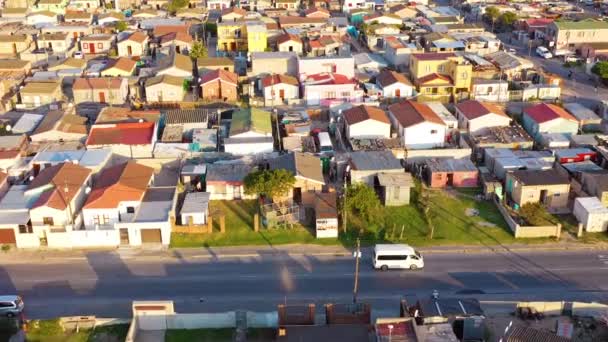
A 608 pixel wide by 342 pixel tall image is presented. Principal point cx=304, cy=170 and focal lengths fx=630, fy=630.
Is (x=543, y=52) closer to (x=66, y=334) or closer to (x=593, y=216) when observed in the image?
(x=593, y=216)

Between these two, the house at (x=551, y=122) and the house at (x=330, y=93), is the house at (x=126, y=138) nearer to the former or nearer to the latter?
the house at (x=330, y=93)

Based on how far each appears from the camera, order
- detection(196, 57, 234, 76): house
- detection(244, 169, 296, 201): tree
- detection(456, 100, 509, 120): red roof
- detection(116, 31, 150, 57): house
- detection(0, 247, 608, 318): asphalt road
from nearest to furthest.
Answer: detection(0, 247, 608, 318): asphalt road < detection(244, 169, 296, 201): tree < detection(456, 100, 509, 120): red roof < detection(196, 57, 234, 76): house < detection(116, 31, 150, 57): house

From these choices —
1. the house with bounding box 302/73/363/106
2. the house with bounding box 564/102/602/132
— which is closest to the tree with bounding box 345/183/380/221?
the house with bounding box 302/73/363/106

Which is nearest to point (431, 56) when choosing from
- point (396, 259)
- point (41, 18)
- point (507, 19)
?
point (507, 19)

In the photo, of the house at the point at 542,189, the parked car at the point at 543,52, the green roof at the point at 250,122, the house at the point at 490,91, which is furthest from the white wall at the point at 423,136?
the parked car at the point at 543,52

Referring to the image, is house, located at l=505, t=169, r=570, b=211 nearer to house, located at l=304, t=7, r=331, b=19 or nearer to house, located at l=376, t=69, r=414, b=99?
house, located at l=376, t=69, r=414, b=99

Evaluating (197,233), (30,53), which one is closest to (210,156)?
(197,233)
